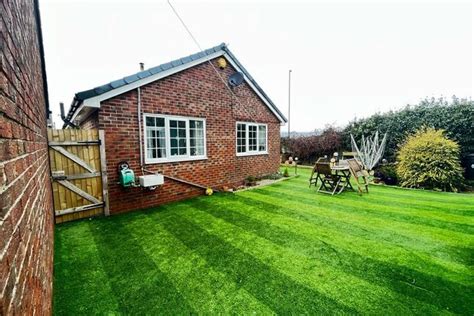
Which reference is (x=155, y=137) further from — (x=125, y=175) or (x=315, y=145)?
(x=315, y=145)

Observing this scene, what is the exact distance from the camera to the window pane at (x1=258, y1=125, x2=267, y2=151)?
9.47m

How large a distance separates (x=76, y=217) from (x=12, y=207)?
5259 millimetres

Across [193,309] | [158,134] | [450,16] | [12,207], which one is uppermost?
[450,16]

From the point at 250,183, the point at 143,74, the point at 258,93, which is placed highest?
the point at 258,93

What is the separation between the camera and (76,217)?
5.00 meters

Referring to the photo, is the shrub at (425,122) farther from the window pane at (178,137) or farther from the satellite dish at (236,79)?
the window pane at (178,137)

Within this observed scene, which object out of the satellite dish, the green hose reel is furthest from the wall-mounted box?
the satellite dish

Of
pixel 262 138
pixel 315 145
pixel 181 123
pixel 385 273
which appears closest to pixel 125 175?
pixel 181 123

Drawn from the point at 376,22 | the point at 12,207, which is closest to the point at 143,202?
the point at 12,207

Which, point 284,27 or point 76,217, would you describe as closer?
point 76,217

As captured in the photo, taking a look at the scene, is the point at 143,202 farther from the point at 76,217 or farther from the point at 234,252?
the point at 234,252

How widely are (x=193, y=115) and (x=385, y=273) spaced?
19.8ft

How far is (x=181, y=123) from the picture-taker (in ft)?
21.5

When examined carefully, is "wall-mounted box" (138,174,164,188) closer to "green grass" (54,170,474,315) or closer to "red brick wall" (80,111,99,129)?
"green grass" (54,170,474,315)
